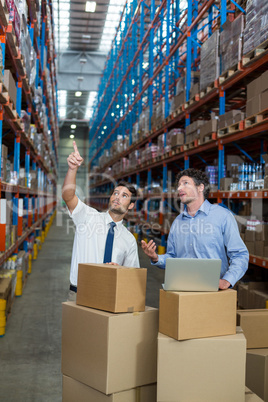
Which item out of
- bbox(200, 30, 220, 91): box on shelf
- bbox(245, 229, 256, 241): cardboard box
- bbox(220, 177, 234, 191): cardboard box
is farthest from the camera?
bbox(200, 30, 220, 91): box on shelf

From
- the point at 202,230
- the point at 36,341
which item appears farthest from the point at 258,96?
the point at 36,341

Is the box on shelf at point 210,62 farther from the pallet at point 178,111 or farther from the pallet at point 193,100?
the pallet at point 178,111

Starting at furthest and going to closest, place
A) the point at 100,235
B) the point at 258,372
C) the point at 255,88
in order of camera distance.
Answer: the point at 255,88
the point at 100,235
the point at 258,372

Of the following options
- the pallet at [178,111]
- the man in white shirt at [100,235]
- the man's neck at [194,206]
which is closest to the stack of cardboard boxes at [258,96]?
the man's neck at [194,206]

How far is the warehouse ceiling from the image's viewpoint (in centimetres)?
2011

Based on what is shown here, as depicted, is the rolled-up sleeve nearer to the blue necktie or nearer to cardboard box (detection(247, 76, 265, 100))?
the blue necktie

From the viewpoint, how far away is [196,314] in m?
2.07

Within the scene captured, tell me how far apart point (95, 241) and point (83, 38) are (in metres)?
23.2

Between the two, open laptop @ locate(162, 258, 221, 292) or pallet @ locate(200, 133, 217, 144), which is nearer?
open laptop @ locate(162, 258, 221, 292)

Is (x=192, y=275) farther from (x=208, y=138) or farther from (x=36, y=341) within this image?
(x=208, y=138)

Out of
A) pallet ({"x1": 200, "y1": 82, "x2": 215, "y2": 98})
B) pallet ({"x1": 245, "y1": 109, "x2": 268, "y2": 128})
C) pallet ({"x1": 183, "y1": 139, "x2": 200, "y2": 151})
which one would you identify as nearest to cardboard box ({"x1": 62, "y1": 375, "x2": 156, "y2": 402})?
pallet ({"x1": 245, "y1": 109, "x2": 268, "y2": 128})

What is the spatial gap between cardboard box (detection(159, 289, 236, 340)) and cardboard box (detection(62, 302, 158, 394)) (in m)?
0.15

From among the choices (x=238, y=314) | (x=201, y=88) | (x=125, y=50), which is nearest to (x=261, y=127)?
(x=201, y=88)

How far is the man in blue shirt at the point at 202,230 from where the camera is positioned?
108 inches
